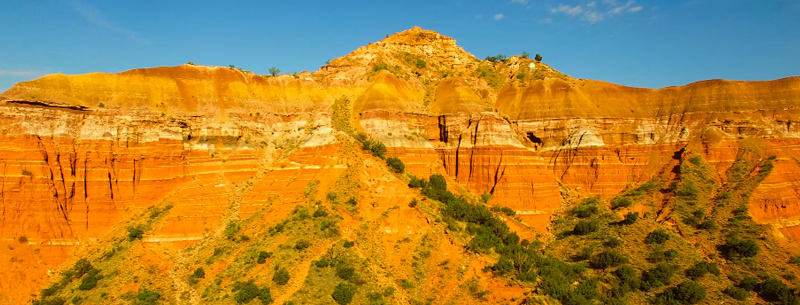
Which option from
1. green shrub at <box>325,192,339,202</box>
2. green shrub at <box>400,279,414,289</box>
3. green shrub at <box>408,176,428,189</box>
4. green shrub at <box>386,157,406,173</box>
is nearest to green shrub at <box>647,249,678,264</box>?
green shrub at <box>400,279,414,289</box>

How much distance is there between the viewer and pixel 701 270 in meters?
39.5

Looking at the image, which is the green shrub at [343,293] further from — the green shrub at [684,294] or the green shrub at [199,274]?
the green shrub at [684,294]

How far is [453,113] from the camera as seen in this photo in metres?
60.2

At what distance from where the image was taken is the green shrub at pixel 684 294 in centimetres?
3719

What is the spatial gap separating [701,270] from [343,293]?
89.1 feet

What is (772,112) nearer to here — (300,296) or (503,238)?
(503,238)

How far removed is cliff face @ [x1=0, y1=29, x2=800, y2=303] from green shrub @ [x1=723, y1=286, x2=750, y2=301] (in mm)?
10262

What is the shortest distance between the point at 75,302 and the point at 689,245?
48133mm

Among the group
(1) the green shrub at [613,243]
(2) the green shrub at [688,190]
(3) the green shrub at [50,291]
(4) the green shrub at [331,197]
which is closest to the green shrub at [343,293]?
(4) the green shrub at [331,197]

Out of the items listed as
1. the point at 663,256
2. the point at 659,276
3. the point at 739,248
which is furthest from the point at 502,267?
the point at 739,248

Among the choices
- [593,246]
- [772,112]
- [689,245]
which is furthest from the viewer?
[772,112]

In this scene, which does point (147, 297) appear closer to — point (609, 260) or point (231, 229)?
point (231, 229)

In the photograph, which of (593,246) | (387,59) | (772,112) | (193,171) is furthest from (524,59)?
(193,171)

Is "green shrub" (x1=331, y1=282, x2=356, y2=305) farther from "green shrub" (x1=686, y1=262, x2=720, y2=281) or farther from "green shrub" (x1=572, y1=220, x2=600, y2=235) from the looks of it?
"green shrub" (x1=686, y1=262, x2=720, y2=281)
